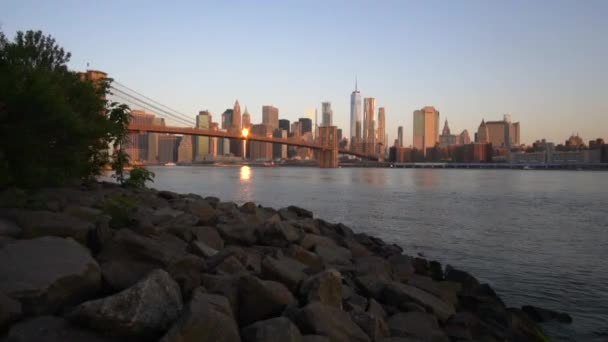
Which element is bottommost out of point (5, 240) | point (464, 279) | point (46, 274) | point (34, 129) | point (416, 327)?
point (464, 279)

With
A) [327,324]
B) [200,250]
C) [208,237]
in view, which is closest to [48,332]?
[327,324]

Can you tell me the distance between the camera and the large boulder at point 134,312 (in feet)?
11.7

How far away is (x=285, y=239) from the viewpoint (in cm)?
773

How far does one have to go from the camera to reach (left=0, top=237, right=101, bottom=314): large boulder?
380 centimetres

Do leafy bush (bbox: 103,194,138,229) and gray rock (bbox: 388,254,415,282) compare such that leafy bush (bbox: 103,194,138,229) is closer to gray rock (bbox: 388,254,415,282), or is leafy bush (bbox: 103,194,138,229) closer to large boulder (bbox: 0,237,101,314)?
large boulder (bbox: 0,237,101,314)

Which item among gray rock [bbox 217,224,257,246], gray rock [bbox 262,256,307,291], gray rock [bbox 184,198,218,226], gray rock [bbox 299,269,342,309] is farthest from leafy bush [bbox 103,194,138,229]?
gray rock [bbox 299,269,342,309]

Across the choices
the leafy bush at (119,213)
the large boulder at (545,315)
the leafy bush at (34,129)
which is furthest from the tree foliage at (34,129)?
the large boulder at (545,315)

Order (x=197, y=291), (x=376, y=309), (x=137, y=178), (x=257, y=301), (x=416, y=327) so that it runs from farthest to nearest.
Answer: (x=137, y=178) < (x=376, y=309) < (x=416, y=327) < (x=257, y=301) < (x=197, y=291)

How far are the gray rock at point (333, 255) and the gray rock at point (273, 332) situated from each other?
161 inches

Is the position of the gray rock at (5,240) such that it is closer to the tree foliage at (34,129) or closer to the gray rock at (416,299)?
the tree foliage at (34,129)

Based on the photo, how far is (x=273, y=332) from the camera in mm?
3658

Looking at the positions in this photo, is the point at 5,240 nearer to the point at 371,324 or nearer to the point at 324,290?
the point at 324,290

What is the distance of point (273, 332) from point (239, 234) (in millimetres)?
4061

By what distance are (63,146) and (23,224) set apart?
16.5 ft
